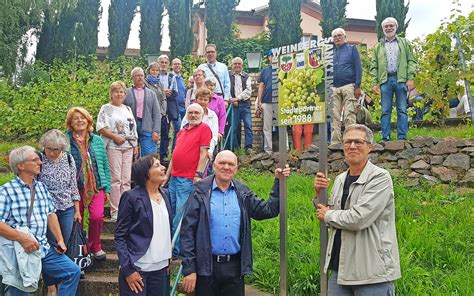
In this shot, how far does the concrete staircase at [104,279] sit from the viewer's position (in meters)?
4.89

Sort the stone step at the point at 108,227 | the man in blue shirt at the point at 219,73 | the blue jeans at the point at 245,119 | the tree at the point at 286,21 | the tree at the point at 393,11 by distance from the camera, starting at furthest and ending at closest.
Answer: the tree at the point at 286,21
the tree at the point at 393,11
the blue jeans at the point at 245,119
the man in blue shirt at the point at 219,73
the stone step at the point at 108,227

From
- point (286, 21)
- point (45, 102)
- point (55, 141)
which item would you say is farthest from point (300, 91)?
point (286, 21)

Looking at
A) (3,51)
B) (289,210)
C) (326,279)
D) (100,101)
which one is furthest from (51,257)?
(3,51)

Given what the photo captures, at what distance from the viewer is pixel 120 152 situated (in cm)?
591

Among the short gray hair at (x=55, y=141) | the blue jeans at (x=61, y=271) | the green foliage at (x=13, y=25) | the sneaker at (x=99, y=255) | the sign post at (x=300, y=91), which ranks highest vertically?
the green foliage at (x=13, y=25)

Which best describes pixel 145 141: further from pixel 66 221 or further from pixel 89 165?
pixel 66 221

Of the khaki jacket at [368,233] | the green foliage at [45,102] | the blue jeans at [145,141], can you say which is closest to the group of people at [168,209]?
the khaki jacket at [368,233]

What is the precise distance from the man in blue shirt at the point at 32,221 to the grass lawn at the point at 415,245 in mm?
1908

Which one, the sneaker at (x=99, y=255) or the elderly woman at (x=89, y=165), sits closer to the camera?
the elderly woman at (x=89, y=165)

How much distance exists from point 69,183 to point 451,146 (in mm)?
5314

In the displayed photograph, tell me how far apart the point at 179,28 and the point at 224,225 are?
Answer: 17.7 m

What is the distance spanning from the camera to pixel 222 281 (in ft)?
11.6

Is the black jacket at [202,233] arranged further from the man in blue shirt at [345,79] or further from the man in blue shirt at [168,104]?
the man in blue shirt at [168,104]

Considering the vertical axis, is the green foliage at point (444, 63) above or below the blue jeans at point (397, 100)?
above
